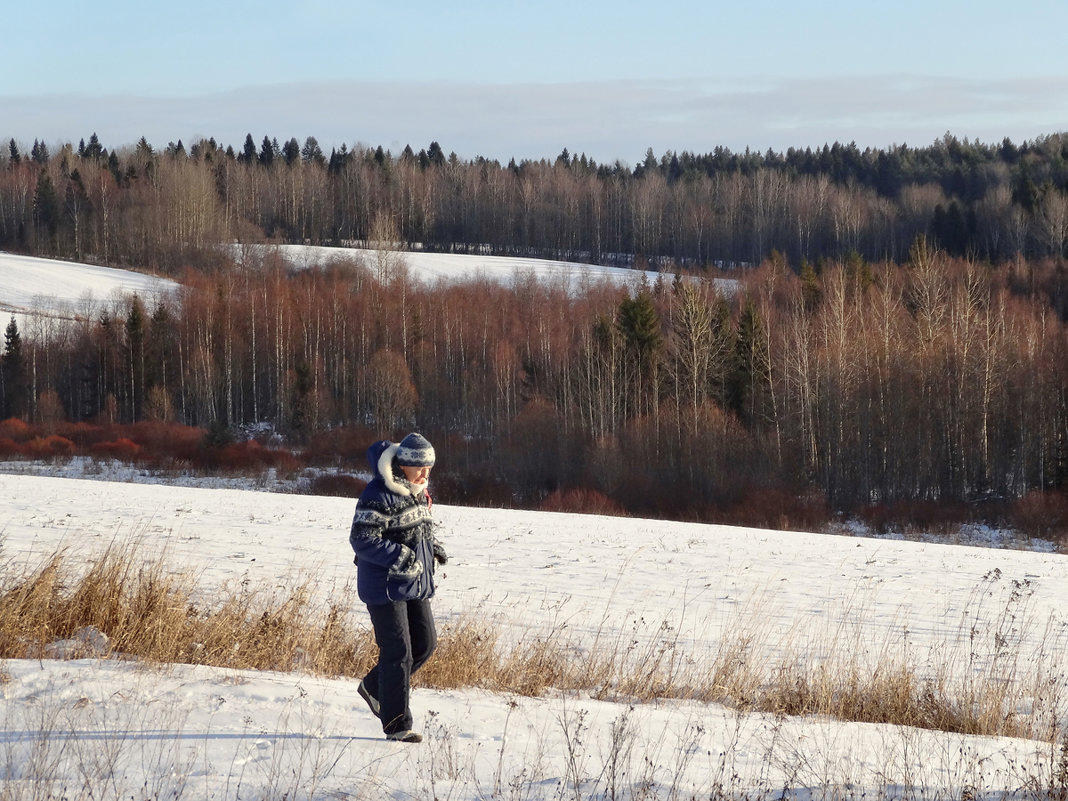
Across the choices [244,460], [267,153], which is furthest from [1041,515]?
[267,153]

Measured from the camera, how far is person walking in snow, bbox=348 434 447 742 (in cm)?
497

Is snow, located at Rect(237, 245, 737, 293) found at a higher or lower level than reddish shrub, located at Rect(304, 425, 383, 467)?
higher

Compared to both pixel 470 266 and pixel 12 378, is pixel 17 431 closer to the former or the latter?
pixel 12 378

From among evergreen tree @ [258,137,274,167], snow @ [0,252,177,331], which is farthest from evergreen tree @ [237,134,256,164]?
snow @ [0,252,177,331]

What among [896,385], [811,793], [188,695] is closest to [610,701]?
[811,793]

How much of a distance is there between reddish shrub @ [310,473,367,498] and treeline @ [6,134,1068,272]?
4400 centimetres

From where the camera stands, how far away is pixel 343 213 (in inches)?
4063

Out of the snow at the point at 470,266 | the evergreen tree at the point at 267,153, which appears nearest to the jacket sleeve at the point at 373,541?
the snow at the point at 470,266

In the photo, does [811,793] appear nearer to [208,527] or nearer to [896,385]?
[208,527]

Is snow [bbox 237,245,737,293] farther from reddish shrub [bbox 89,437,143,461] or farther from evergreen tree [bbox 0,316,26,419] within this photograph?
reddish shrub [bbox 89,437,143,461]

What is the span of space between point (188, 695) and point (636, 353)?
44.7 m

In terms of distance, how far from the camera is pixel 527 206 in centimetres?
10356

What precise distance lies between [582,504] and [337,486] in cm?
1067

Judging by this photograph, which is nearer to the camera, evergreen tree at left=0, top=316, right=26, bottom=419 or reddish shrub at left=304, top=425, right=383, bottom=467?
reddish shrub at left=304, top=425, right=383, bottom=467
